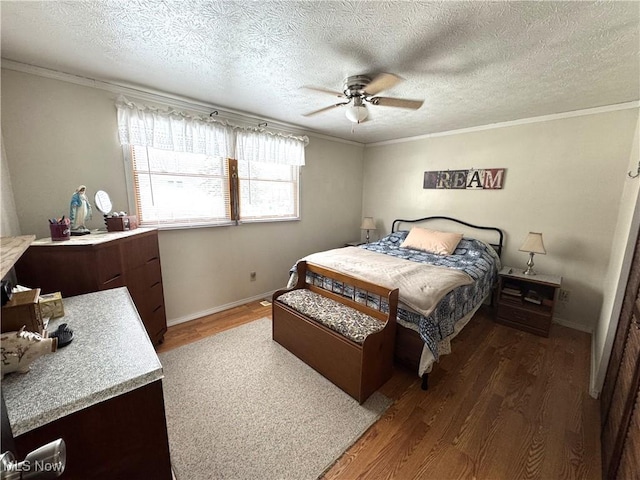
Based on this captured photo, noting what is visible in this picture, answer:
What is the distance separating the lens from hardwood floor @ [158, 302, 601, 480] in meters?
1.42

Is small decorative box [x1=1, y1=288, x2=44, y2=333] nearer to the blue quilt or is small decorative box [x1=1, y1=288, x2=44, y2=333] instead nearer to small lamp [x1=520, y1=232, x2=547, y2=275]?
the blue quilt

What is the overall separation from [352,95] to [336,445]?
237 cm

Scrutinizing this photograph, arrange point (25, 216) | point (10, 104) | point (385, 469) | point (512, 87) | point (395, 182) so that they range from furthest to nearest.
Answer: point (395, 182), point (512, 87), point (25, 216), point (10, 104), point (385, 469)

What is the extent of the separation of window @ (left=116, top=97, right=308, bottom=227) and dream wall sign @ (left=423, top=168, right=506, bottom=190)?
192 centimetres

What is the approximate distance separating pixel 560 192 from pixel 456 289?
183cm

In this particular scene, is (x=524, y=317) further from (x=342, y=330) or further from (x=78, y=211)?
(x=78, y=211)

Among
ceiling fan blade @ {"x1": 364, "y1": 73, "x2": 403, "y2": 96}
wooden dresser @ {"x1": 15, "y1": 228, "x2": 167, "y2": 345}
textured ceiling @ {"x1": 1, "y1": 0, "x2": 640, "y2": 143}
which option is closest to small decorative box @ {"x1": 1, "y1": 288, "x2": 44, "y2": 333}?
wooden dresser @ {"x1": 15, "y1": 228, "x2": 167, "y2": 345}

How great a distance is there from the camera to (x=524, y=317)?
2781 mm

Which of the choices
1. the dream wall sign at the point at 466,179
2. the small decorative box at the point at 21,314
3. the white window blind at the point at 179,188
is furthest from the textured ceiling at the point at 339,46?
the small decorative box at the point at 21,314

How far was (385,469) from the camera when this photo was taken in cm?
141

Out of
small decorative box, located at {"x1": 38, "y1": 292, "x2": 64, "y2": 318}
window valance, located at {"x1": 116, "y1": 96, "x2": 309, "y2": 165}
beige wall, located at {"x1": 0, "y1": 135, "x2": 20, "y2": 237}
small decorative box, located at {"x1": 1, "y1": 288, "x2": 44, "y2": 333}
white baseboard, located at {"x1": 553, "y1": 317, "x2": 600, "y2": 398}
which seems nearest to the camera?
small decorative box, located at {"x1": 1, "y1": 288, "x2": 44, "y2": 333}

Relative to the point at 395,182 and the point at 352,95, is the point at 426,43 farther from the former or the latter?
the point at 395,182

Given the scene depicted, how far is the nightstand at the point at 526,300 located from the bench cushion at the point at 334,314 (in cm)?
185

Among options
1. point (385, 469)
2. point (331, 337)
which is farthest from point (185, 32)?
point (385, 469)
